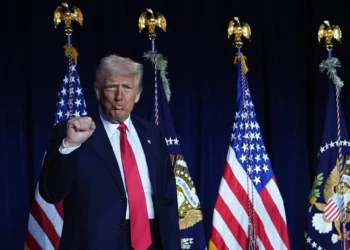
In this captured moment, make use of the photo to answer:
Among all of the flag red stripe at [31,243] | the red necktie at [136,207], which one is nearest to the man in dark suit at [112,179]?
the red necktie at [136,207]

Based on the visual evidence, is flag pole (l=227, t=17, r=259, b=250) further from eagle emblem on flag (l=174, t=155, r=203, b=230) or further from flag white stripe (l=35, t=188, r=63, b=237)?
flag white stripe (l=35, t=188, r=63, b=237)

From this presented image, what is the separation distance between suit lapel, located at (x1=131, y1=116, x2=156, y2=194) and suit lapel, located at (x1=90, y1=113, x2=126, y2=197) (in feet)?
0.43

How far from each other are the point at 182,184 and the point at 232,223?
430mm

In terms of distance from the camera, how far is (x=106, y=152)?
6.69ft

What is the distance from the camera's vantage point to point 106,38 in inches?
153

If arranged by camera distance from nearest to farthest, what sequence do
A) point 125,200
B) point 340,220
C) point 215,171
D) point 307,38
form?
point 125,200, point 340,220, point 215,171, point 307,38

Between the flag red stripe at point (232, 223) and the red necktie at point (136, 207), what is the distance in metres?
1.60

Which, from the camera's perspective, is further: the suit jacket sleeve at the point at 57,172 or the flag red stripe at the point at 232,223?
the flag red stripe at the point at 232,223

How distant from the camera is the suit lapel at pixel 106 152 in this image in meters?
2.01

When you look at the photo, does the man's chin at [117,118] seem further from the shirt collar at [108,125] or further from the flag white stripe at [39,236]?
the flag white stripe at [39,236]

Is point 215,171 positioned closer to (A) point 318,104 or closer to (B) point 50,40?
(A) point 318,104

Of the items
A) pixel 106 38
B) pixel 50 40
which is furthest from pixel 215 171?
pixel 50 40

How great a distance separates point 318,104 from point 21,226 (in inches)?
90.2

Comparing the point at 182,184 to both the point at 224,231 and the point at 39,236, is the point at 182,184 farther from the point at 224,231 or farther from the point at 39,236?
the point at 39,236
